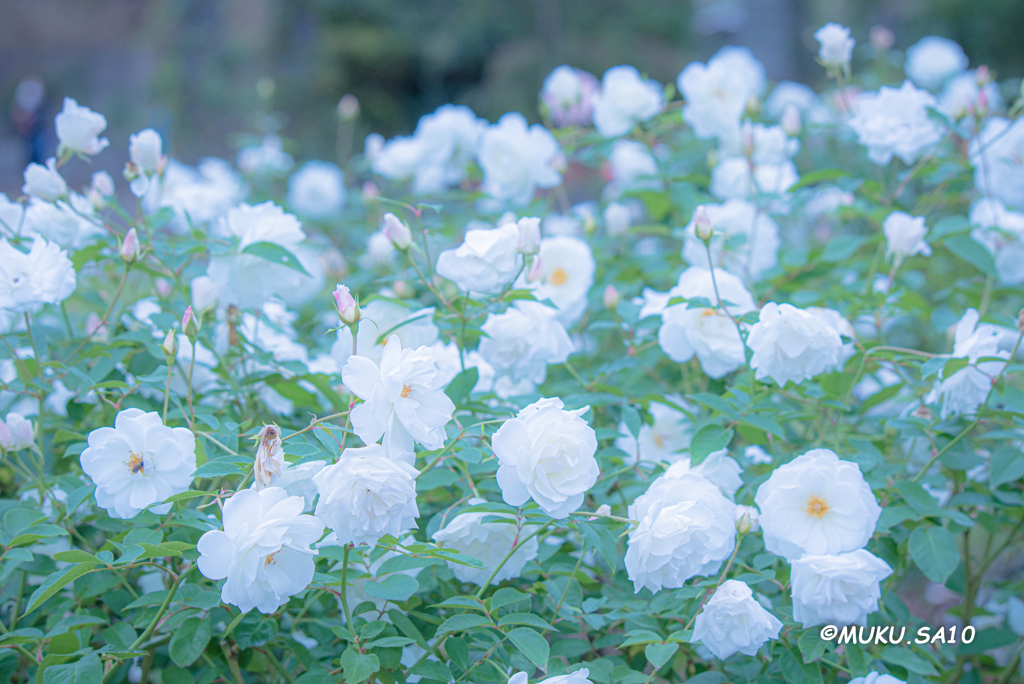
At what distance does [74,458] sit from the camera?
1.24 meters

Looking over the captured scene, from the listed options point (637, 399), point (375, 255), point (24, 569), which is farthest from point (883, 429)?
point (24, 569)

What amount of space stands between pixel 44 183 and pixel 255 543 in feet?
2.87

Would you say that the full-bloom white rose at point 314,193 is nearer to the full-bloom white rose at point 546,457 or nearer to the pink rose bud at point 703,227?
the pink rose bud at point 703,227

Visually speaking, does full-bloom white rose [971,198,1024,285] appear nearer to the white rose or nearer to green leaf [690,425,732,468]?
green leaf [690,425,732,468]

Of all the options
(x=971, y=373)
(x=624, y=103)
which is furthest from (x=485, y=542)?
(x=624, y=103)

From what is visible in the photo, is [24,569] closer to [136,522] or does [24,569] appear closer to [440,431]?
[136,522]

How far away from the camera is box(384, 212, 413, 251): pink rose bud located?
1071 mm

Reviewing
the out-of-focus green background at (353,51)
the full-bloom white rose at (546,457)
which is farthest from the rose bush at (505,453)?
the out-of-focus green background at (353,51)

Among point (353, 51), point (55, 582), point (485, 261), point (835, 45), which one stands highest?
point (353, 51)

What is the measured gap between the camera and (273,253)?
1187 mm

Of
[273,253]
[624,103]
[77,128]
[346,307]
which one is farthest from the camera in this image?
[624,103]

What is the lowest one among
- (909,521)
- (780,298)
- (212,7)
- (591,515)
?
(909,521)

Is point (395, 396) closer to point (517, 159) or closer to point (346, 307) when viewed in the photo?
point (346, 307)

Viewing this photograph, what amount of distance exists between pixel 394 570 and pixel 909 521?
0.80 metres
